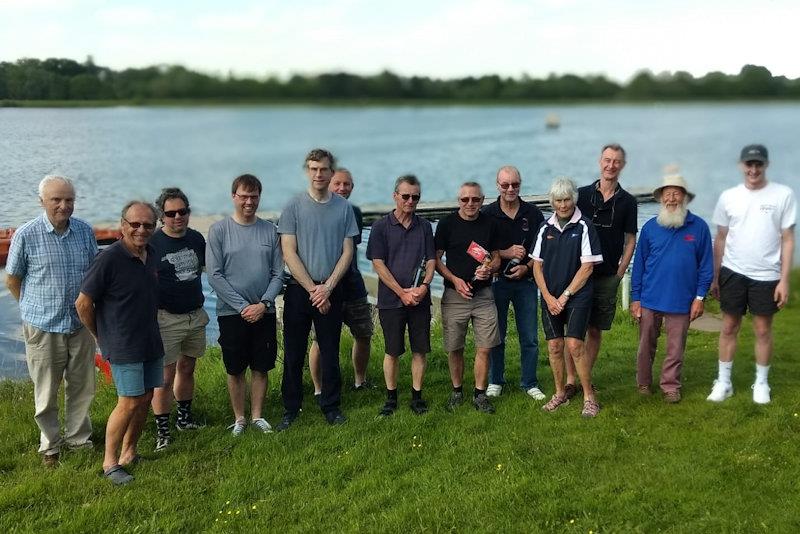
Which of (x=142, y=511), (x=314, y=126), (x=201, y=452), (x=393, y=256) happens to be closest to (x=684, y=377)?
(x=393, y=256)

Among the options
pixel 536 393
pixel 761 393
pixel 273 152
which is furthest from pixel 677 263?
pixel 273 152

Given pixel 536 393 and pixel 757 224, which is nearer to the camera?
pixel 757 224

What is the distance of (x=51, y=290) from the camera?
4340 millimetres

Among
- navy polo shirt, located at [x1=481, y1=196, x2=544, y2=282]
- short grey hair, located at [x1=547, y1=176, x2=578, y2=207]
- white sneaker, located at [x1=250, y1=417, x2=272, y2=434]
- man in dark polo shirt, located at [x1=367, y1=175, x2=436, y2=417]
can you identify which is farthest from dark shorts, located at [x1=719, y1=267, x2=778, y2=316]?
white sneaker, located at [x1=250, y1=417, x2=272, y2=434]

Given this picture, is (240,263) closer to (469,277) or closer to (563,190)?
(469,277)

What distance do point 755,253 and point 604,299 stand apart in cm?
112

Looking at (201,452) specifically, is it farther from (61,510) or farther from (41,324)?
(41,324)

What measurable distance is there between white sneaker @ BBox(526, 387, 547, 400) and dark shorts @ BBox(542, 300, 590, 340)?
57cm

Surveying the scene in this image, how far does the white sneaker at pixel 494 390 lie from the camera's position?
564 cm

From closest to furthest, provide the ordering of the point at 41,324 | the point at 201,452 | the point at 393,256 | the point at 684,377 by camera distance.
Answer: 1. the point at 41,324
2. the point at 201,452
3. the point at 393,256
4. the point at 684,377

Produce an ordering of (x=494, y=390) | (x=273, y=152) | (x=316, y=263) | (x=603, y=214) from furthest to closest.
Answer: (x=273, y=152)
(x=494, y=390)
(x=603, y=214)
(x=316, y=263)

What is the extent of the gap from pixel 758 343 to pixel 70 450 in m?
5.18

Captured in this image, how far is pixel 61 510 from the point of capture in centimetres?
389

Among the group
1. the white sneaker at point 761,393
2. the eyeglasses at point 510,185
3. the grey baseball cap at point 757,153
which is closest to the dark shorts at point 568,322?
the eyeglasses at point 510,185
